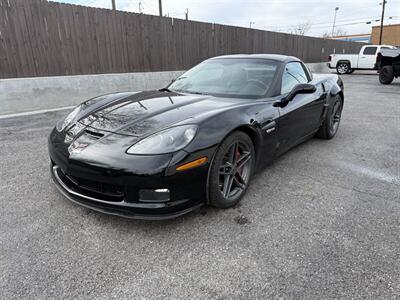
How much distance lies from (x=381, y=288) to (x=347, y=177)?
1.72 m

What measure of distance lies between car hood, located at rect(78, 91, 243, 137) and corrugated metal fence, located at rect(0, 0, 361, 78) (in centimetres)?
489

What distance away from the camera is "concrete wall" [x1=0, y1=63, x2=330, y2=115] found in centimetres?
639

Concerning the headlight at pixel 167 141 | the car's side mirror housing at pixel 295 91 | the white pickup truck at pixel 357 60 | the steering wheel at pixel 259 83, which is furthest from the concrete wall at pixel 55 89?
the white pickup truck at pixel 357 60

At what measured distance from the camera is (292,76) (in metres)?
3.59

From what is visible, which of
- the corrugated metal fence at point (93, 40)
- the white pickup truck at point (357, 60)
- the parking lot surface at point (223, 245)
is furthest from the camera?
the white pickup truck at point (357, 60)

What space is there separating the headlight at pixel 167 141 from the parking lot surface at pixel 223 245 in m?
0.64

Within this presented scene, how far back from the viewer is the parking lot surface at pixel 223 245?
5.55 ft

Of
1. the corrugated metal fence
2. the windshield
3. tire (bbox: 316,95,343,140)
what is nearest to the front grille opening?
the windshield

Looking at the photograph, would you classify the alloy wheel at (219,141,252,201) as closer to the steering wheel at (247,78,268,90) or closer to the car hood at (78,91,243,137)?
the car hood at (78,91,243,137)

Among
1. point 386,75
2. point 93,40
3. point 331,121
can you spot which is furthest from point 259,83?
point 386,75

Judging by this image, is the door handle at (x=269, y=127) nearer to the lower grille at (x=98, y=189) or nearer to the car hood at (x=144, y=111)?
the car hood at (x=144, y=111)

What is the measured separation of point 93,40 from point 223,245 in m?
7.42

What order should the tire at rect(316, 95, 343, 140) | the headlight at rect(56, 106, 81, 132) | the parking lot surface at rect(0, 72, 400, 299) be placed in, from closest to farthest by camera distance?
the parking lot surface at rect(0, 72, 400, 299), the headlight at rect(56, 106, 81, 132), the tire at rect(316, 95, 343, 140)

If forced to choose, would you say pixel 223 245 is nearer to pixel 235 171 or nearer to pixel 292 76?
pixel 235 171
